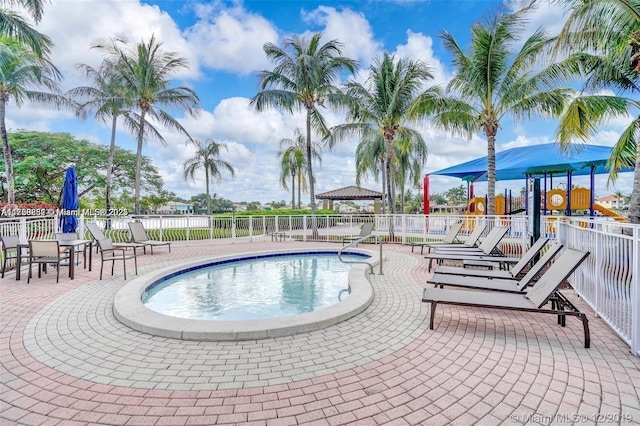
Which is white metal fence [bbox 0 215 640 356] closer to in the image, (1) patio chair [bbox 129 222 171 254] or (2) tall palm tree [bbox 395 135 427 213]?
(1) patio chair [bbox 129 222 171 254]

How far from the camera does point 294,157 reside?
26.0 m

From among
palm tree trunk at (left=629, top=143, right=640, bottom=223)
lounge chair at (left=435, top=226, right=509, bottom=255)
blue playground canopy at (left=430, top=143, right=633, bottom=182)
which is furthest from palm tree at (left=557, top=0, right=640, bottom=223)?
lounge chair at (left=435, top=226, right=509, bottom=255)

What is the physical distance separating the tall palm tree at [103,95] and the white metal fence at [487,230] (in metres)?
5.26

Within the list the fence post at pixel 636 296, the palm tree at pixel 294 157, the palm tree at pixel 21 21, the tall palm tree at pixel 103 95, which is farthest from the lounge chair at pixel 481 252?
the palm tree at pixel 294 157

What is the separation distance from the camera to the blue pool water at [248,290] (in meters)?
5.45

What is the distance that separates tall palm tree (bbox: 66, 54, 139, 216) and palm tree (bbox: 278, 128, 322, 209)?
39.4 feet

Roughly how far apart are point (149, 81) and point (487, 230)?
16408 mm

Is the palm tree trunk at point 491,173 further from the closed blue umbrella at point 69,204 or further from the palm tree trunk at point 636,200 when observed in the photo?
the closed blue umbrella at point 69,204

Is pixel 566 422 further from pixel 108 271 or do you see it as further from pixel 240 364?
pixel 108 271

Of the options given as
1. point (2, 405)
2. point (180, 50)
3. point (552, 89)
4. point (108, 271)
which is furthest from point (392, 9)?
point (2, 405)

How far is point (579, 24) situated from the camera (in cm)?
561

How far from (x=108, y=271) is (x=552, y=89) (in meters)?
13.9

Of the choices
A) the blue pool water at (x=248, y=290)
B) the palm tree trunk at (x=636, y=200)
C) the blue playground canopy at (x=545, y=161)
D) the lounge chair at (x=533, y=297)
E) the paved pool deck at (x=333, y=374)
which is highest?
the blue playground canopy at (x=545, y=161)

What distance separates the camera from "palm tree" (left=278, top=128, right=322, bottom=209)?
2535cm
